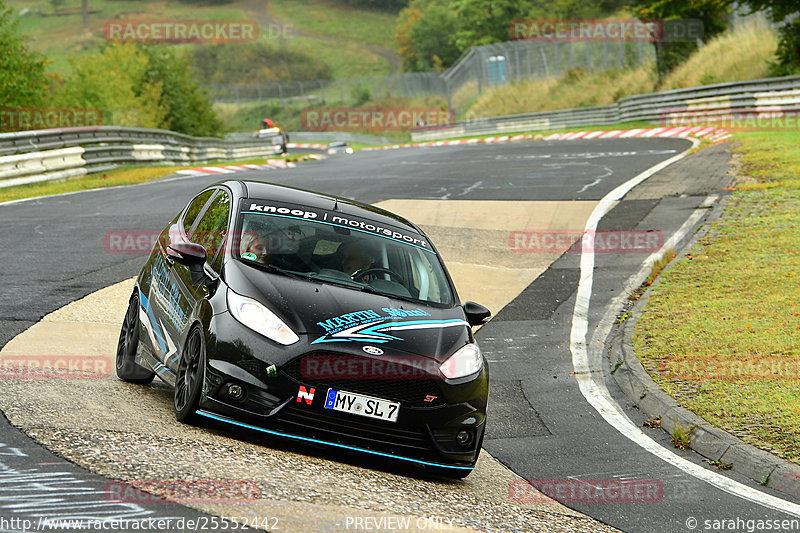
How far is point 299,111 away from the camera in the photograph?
101000 millimetres

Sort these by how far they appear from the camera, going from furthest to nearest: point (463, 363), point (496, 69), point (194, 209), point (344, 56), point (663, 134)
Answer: point (344, 56) → point (496, 69) → point (663, 134) → point (194, 209) → point (463, 363)

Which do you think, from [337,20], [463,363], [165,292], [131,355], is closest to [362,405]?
[463,363]

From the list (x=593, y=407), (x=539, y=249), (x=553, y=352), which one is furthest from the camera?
(x=539, y=249)

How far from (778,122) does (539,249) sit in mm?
19074

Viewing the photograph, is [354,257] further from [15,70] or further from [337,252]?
[15,70]

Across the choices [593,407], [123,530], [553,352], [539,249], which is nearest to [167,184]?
[539,249]

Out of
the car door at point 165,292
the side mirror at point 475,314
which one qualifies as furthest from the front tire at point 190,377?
the side mirror at point 475,314

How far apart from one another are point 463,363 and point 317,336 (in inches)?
41.3

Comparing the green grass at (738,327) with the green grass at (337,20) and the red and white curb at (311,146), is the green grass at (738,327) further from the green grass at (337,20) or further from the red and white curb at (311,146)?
the green grass at (337,20)

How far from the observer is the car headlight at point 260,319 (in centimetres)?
604

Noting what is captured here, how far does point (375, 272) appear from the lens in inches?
284

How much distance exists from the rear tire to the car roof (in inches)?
52.5

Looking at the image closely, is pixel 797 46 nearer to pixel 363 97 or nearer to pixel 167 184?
pixel 167 184

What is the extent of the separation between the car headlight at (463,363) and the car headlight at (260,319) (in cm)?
102
